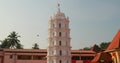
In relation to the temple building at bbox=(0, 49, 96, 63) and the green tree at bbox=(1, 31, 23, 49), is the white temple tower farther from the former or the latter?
the green tree at bbox=(1, 31, 23, 49)

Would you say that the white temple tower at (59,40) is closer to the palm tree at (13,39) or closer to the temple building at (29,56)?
the temple building at (29,56)

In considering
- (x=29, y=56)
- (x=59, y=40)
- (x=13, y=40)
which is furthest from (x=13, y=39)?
(x=59, y=40)

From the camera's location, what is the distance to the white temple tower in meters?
47.0

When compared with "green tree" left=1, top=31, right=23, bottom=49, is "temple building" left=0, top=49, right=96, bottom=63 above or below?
Result: below

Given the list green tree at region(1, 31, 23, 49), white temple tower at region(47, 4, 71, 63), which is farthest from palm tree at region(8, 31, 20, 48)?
→ white temple tower at region(47, 4, 71, 63)

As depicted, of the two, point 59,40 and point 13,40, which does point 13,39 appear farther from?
point 59,40

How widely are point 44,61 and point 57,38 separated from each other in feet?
71.1

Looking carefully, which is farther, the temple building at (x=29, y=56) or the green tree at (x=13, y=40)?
the green tree at (x=13, y=40)

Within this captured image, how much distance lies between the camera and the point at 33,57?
68562 millimetres

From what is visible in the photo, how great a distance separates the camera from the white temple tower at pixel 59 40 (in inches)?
1849

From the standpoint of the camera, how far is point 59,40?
156 ft

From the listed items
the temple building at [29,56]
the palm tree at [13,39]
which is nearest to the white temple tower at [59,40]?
the temple building at [29,56]

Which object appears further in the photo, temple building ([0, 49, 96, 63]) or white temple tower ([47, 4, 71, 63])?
temple building ([0, 49, 96, 63])

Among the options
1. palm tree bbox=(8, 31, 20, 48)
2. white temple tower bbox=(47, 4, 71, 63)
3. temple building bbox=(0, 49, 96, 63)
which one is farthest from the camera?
palm tree bbox=(8, 31, 20, 48)
